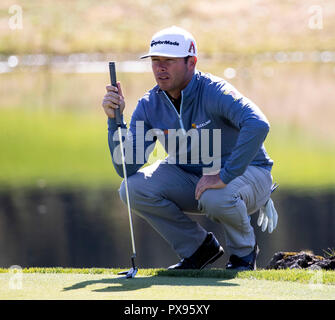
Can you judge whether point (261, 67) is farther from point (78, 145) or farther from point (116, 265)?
point (116, 265)

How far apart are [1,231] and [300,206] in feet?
17.0

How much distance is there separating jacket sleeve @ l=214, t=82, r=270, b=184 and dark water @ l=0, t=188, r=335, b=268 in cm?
511

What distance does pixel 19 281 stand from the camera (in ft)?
18.9

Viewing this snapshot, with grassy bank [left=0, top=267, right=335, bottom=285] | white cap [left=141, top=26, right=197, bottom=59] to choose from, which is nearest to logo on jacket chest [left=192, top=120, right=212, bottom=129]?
white cap [left=141, top=26, right=197, bottom=59]

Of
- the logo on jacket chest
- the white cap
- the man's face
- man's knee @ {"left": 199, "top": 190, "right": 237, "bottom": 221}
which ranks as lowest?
man's knee @ {"left": 199, "top": 190, "right": 237, "bottom": 221}

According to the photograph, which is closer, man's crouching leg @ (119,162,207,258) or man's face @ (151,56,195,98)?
man's face @ (151,56,195,98)

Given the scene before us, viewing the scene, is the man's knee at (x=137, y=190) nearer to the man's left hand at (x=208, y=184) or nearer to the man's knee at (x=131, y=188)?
the man's knee at (x=131, y=188)

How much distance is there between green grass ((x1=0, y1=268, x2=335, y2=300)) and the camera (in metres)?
5.18

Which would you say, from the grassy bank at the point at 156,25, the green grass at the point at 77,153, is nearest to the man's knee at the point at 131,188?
the green grass at the point at 77,153

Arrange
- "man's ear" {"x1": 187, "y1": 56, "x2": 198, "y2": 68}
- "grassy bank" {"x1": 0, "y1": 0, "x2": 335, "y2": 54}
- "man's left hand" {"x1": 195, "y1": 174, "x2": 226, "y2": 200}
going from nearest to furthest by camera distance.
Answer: "man's left hand" {"x1": 195, "y1": 174, "x2": 226, "y2": 200}
"man's ear" {"x1": 187, "y1": 56, "x2": 198, "y2": 68}
"grassy bank" {"x1": 0, "y1": 0, "x2": 335, "y2": 54}

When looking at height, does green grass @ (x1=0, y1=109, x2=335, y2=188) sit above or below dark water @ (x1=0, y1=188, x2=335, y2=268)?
above

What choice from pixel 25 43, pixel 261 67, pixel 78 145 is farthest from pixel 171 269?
pixel 25 43

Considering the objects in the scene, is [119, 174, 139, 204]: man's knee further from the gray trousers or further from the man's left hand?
the man's left hand

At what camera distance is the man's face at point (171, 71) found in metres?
6.63
